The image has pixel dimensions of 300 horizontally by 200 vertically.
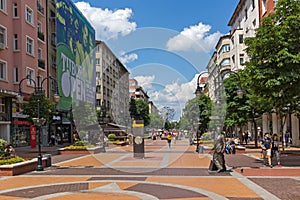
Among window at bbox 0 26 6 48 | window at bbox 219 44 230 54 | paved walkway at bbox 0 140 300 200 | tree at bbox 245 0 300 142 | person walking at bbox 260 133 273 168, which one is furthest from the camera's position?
window at bbox 219 44 230 54

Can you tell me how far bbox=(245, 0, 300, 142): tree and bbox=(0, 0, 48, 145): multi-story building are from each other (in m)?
22.7

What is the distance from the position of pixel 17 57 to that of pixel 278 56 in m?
27.7

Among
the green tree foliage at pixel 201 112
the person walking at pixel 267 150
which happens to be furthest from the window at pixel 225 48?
the person walking at pixel 267 150

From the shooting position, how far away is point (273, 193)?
1175 centimetres

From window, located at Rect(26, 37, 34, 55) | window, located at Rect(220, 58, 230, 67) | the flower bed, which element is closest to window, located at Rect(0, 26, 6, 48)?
window, located at Rect(26, 37, 34, 55)

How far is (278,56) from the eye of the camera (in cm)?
1811

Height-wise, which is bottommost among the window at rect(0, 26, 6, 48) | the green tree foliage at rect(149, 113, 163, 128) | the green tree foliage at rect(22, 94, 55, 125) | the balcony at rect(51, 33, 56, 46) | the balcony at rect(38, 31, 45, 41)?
the green tree foliage at rect(149, 113, 163, 128)

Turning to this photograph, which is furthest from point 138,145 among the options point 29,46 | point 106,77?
point 106,77

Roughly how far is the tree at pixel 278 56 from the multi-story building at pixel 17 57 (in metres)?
22.7

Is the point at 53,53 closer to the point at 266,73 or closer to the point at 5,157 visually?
the point at 5,157

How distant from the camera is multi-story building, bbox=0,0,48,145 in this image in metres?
35.1

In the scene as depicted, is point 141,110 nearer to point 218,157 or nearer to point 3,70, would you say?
point 3,70

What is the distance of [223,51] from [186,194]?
6263 cm

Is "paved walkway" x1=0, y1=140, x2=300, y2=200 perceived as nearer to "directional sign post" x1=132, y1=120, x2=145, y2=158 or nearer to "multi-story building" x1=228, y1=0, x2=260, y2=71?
"directional sign post" x1=132, y1=120, x2=145, y2=158
